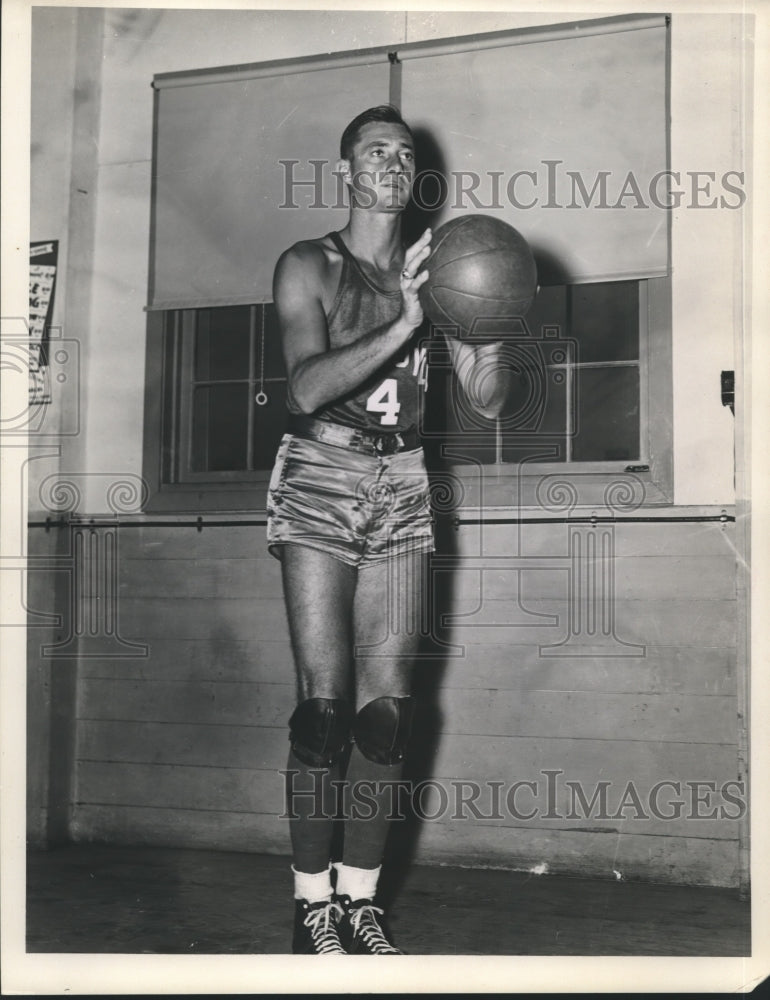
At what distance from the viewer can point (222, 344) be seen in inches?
175

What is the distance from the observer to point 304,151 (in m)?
4.18

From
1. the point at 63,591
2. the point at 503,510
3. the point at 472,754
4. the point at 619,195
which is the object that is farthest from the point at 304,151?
the point at 472,754

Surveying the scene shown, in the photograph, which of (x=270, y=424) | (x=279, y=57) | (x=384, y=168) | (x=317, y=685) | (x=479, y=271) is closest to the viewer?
(x=479, y=271)

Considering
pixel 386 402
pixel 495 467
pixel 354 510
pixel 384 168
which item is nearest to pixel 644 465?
pixel 495 467

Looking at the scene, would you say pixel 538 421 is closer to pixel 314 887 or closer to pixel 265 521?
pixel 265 521

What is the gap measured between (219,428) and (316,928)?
1814mm

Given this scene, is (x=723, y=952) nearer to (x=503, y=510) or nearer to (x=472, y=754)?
(x=472, y=754)

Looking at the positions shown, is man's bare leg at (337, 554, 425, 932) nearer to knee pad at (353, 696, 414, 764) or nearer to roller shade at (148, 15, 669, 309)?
knee pad at (353, 696, 414, 764)

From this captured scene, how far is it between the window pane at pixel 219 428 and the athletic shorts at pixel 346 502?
0.51m

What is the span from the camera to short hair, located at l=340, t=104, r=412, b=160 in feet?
12.9

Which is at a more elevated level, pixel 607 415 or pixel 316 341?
pixel 316 341

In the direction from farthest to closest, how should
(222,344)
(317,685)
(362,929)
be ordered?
(222,344) < (317,685) < (362,929)

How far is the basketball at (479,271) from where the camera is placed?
3.40 metres

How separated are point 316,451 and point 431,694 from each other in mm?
967
